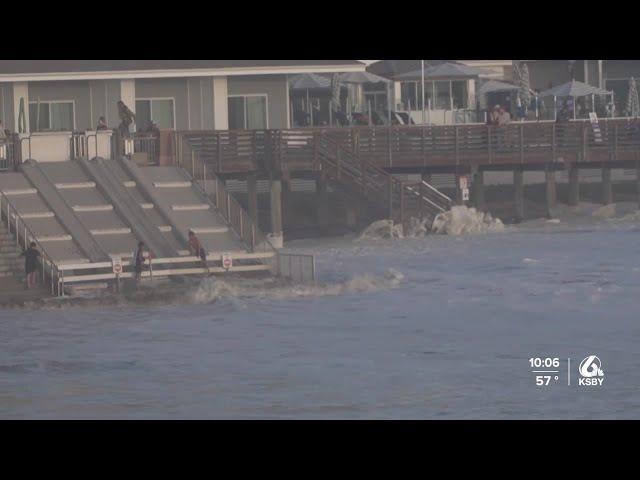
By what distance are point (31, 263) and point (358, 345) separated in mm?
8597

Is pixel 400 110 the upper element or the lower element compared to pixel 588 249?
upper

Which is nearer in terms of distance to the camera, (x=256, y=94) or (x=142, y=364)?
(x=142, y=364)

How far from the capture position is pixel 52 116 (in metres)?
47.1

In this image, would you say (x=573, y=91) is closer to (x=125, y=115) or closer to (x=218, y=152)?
(x=218, y=152)

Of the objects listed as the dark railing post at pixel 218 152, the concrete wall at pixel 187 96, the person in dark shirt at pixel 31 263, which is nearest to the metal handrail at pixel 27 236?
the person in dark shirt at pixel 31 263

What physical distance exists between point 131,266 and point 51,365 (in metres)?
8.72

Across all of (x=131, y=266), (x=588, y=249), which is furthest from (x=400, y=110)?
(x=131, y=266)

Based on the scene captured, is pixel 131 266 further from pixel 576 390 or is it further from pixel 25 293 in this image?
pixel 576 390

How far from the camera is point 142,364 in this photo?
25.7 metres

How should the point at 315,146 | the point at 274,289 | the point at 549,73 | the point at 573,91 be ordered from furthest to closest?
1. the point at 549,73
2. the point at 573,91
3. the point at 315,146
4. the point at 274,289

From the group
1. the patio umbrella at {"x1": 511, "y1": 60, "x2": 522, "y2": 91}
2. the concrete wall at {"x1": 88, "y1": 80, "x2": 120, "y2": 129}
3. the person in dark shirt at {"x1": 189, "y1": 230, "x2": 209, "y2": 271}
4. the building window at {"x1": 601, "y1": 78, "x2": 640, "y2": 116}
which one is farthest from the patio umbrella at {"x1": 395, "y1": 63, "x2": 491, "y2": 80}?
the person in dark shirt at {"x1": 189, "y1": 230, "x2": 209, "y2": 271}

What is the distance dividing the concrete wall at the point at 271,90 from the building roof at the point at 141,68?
50.9 inches

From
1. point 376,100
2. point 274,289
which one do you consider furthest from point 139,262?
point 376,100

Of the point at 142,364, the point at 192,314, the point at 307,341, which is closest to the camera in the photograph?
the point at 142,364
